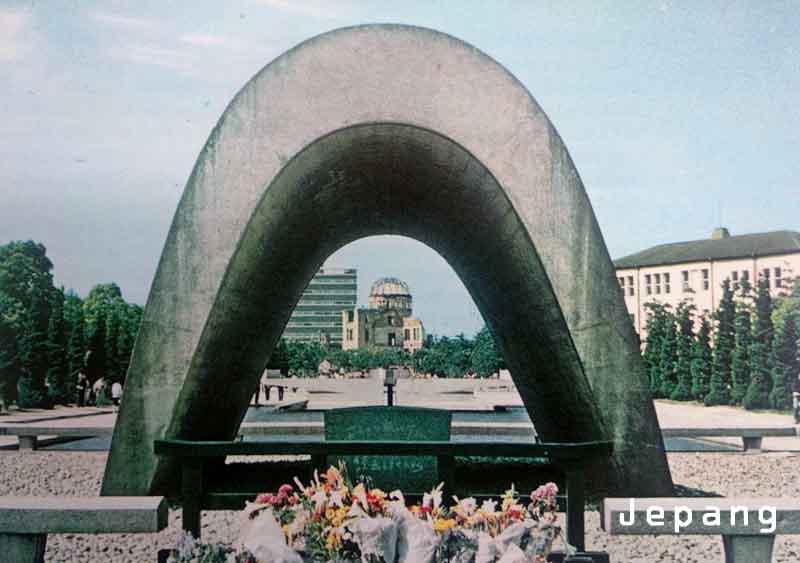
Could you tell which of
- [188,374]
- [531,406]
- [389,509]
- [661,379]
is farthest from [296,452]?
[661,379]

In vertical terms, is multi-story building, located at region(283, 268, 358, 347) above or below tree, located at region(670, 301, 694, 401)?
above

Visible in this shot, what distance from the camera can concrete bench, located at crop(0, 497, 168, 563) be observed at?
5.97 meters

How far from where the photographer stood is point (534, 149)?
8422mm

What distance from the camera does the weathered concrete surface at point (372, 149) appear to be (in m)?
8.30

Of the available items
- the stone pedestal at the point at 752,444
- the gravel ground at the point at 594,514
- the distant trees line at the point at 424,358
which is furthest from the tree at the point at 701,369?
the gravel ground at the point at 594,514

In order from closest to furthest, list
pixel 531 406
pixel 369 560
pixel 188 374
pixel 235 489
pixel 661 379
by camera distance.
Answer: pixel 369 560 < pixel 188 374 < pixel 235 489 < pixel 531 406 < pixel 661 379

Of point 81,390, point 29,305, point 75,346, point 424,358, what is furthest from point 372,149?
point 424,358

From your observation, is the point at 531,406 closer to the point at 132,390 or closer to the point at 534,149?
the point at 534,149

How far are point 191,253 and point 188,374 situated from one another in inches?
45.6

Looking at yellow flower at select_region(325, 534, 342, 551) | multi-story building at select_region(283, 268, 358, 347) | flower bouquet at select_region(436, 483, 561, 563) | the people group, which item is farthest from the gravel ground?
multi-story building at select_region(283, 268, 358, 347)

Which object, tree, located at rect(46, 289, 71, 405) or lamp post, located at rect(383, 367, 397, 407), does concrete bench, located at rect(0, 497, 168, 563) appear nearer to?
lamp post, located at rect(383, 367, 397, 407)

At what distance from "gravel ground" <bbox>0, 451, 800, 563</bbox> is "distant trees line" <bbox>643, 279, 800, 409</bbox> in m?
18.9

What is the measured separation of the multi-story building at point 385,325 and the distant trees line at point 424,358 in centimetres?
2300

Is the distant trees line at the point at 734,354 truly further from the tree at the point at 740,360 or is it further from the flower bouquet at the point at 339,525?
the flower bouquet at the point at 339,525
